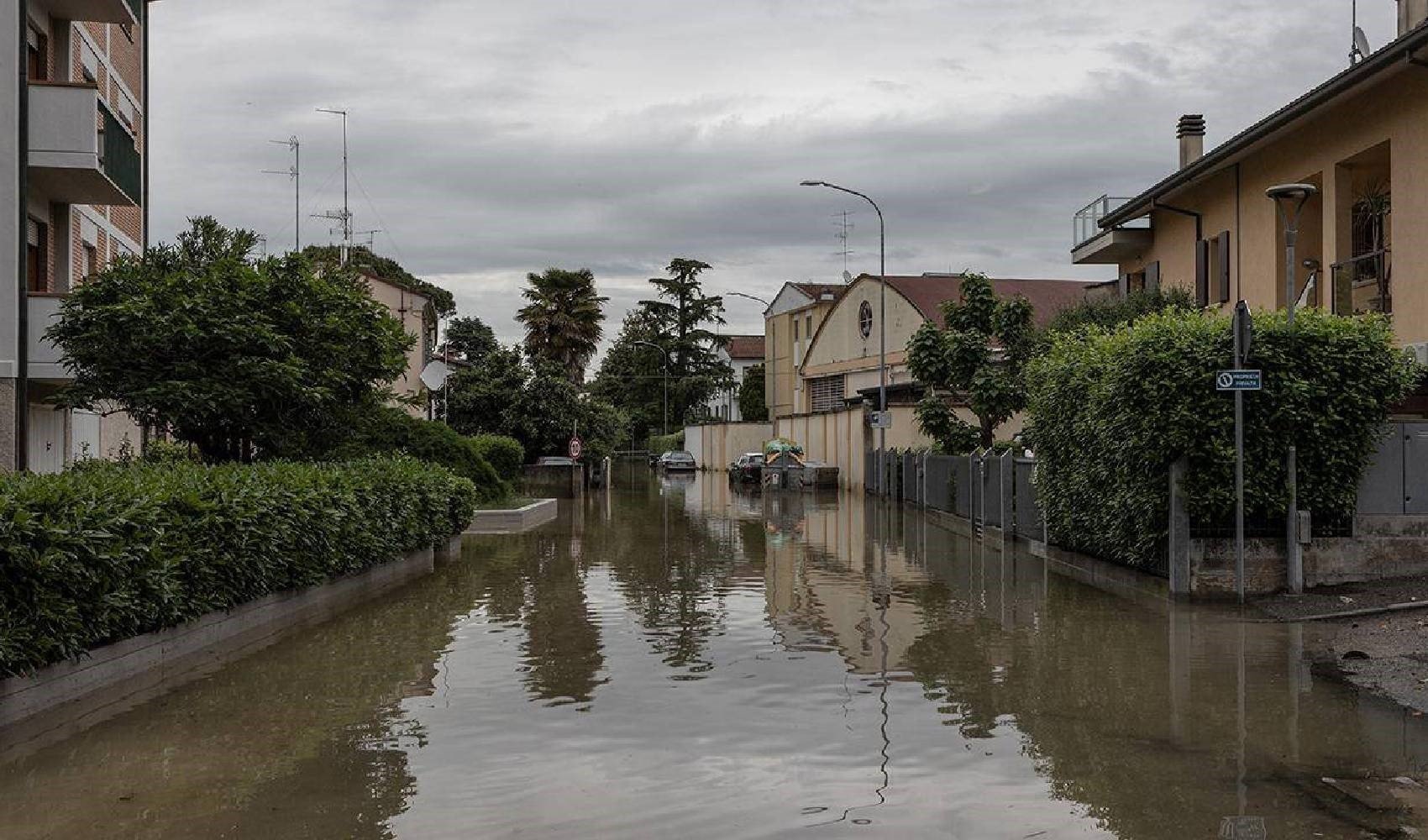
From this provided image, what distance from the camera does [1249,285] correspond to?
27.2 meters

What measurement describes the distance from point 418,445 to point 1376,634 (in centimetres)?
2034

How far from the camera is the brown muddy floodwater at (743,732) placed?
6.97 m

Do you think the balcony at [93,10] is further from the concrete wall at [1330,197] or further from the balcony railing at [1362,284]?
the balcony railing at [1362,284]

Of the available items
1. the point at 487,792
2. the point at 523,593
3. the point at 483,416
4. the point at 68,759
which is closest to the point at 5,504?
the point at 68,759

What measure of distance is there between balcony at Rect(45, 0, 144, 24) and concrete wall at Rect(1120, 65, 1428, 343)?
58.5 feet

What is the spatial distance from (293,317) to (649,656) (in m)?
9.21

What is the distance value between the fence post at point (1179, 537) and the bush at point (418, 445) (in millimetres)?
12155

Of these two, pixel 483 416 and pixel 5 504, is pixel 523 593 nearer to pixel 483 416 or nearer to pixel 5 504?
pixel 5 504

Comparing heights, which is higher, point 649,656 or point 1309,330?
point 1309,330

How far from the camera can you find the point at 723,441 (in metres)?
86.9

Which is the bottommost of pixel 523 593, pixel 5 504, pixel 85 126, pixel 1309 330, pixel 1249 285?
pixel 523 593

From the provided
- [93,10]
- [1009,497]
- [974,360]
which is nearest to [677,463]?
[974,360]

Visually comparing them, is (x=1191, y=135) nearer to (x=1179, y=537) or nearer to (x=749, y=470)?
(x=1179, y=537)

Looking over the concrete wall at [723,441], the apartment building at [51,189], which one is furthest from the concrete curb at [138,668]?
the concrete wall at [723,441]
